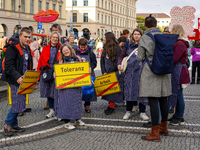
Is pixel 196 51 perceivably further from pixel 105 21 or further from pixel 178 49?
pixel 105 21

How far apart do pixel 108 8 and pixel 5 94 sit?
252 ft

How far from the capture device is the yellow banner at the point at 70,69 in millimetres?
5391

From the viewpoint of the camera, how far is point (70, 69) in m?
5.45

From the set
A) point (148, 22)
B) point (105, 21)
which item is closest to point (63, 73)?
point (148, 22)

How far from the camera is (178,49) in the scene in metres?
5.43

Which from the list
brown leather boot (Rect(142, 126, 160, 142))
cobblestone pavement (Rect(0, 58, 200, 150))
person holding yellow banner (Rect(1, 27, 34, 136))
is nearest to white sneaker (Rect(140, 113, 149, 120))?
cobblestone pavement (Rect(0, 58, 200, 150))

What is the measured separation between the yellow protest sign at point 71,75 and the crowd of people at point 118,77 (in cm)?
14

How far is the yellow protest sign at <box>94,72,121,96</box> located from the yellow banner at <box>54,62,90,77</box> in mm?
1185

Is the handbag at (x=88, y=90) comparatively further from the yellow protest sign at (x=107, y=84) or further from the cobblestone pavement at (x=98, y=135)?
the cobblestone pavement at (x=98, y=135)

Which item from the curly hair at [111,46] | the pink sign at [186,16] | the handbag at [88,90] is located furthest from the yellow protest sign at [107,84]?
the pink sign at [186,16]

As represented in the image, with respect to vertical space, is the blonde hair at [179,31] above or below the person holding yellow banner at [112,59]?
above

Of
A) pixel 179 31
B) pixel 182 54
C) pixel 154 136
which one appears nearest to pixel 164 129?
pixel 154 136

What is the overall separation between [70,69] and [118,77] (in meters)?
1.81

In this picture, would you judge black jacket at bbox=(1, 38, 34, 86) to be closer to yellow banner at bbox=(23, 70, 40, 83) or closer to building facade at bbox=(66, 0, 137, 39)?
yellow banner at bbox=(23, 70, 40, 83)
